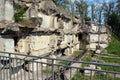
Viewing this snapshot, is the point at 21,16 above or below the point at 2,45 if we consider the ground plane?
above

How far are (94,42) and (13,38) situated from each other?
22027mm

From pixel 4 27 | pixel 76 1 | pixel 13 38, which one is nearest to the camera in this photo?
pixel 4 27

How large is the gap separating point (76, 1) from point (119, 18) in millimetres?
9188

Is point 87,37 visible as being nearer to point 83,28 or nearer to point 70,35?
point 83,28

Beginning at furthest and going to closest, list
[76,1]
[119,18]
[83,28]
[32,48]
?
1. [76,1]
2. [119,18]
3. [83,28]
4. [32,48]

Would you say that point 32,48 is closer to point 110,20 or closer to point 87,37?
point 87,37

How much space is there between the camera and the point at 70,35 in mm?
22875

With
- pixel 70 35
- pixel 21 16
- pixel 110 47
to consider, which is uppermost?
pixel 21 16

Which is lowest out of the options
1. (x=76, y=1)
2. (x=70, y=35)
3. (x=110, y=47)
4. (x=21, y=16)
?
(x=110, y=47)

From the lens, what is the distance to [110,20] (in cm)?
4272

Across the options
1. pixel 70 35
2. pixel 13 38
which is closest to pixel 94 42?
pixel 70 35

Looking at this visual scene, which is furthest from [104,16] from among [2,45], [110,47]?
[2,45]

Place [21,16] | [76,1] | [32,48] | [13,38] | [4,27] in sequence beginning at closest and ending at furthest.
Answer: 1. [4,27]
2. [13,38]
3. [21,16]
4. [32,48]
5. [76,1]

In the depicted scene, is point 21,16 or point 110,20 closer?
point 21,16
